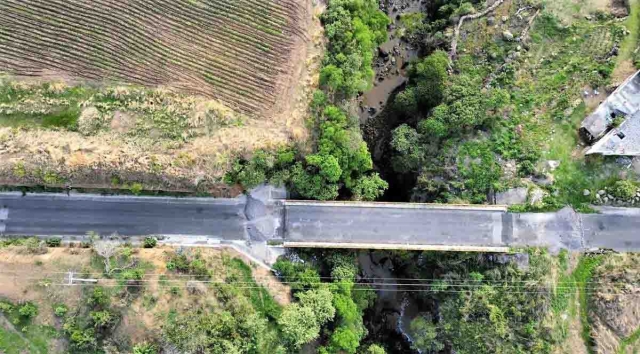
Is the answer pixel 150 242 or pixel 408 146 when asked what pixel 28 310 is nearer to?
pixel 150 242

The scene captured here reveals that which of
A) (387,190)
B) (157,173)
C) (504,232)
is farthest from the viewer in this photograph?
(387,190)

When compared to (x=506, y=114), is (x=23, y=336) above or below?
below

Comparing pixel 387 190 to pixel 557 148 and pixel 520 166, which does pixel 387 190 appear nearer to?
pixel 520 166

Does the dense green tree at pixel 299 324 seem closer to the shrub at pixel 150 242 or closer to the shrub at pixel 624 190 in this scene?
the shrub at pixel 150 242

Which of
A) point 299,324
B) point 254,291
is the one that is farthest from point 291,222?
point 299,324

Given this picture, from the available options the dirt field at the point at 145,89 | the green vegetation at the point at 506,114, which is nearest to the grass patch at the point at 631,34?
the green vegetation at the point at 506,114

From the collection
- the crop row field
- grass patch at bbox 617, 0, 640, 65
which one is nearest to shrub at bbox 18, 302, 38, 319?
the crop row field

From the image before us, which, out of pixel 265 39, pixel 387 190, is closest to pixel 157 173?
pixel 265 39
